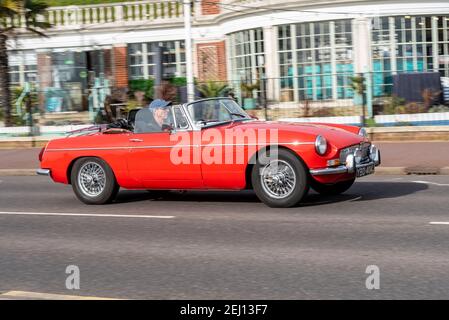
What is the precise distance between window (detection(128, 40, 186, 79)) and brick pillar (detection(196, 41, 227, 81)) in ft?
2.89

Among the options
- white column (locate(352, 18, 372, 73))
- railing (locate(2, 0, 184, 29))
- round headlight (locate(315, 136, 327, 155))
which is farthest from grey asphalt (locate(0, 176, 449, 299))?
railing (locate(2, 0, 184, 29))

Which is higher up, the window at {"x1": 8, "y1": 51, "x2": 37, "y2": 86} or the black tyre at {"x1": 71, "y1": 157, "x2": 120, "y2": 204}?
the window at {"x1": 8, "y1": 51, "x2": 37, "y2": 86}

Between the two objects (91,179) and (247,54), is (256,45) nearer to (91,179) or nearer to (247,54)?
(247,54)

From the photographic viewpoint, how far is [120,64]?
3253cm

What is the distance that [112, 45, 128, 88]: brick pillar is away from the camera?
32.3 m

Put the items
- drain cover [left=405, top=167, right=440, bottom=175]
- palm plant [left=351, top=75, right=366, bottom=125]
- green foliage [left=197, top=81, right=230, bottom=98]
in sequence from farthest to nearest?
green foliage [left=197, top=81, right=230, bottom=98] → palm plant [left=351, top=75, right=366, bottom=125] → drain cover [left=405, top=167, right=440, bottom=175]

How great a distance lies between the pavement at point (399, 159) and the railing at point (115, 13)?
41.5ft

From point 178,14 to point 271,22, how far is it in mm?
6431

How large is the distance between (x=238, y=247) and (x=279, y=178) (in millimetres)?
2098

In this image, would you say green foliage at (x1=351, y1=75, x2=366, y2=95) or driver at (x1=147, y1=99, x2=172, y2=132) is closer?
driver at (x1=147, y1=99, x2=172, y2=132)

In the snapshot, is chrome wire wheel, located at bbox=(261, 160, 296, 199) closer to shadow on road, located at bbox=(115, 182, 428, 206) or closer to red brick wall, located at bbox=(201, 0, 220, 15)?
shadow on road, located at bbox=(115, 182, 428, 206)

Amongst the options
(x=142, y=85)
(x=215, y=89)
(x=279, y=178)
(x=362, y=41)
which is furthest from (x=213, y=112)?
(x=142, y=85)

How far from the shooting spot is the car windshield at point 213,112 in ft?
34.4

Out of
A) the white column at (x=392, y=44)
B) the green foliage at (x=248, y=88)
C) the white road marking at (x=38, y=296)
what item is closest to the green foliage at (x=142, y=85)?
the green foliage at (x=248, y=88)
